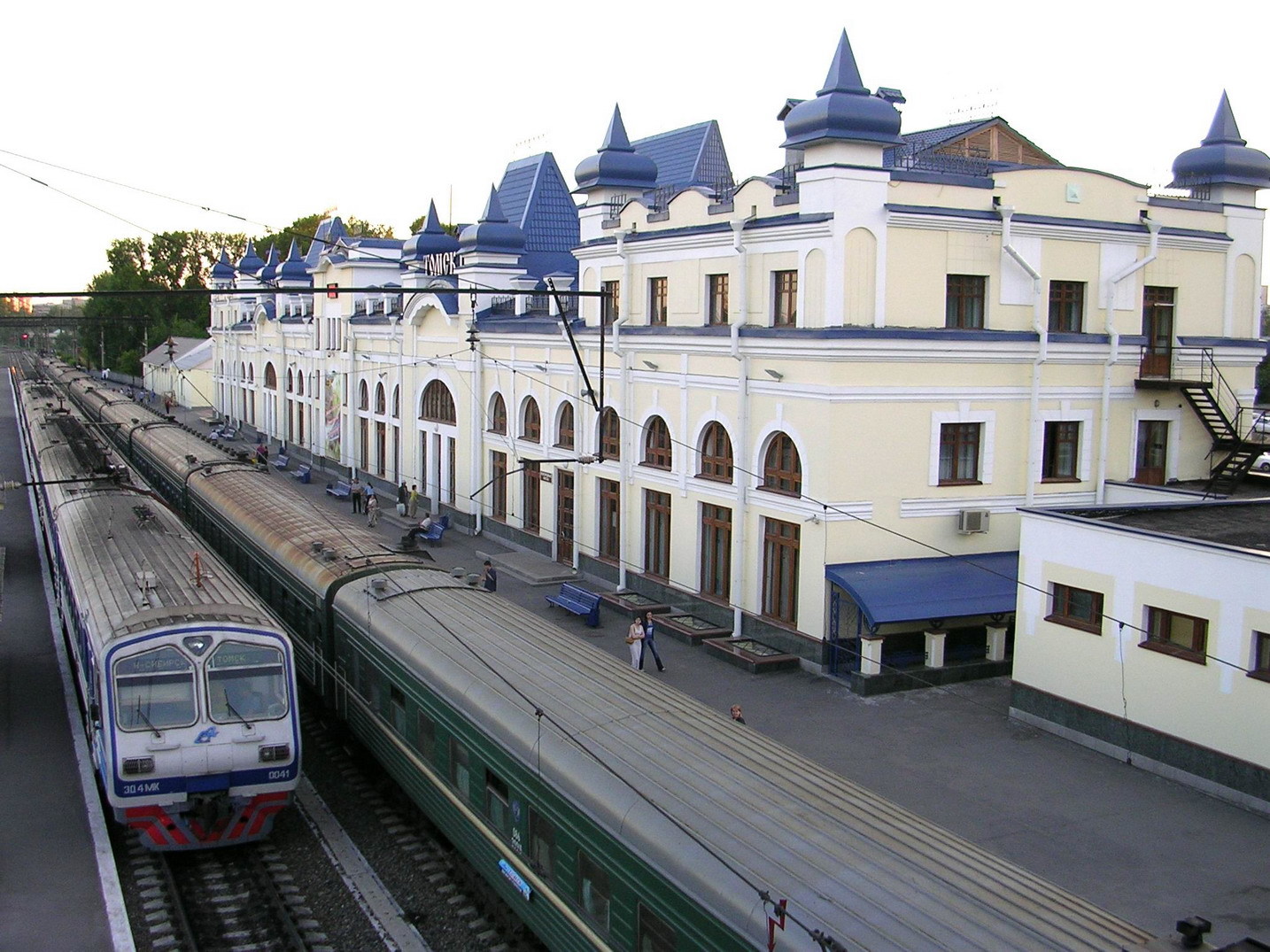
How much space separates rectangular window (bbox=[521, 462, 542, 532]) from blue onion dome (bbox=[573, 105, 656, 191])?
7.87m

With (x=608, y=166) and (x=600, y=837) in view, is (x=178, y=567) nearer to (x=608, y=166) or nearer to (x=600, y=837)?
(x=600, y=837)

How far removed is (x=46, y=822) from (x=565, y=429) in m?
16.7

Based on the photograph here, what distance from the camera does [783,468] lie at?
21.9m

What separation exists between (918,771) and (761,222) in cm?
1065

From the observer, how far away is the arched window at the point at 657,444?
996 inches

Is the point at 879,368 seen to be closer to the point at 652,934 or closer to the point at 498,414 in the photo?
the point at 652,934

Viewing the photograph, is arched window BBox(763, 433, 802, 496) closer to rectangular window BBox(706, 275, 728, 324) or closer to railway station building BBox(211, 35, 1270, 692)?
railway station building BBox(211, 35, 1270, 692)

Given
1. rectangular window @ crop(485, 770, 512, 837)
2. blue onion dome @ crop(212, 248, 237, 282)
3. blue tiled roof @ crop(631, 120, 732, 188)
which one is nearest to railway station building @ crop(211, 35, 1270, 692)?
blue tiled roof @ crop(631, 120, 732, 188)

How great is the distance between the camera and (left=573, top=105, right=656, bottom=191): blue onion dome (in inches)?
1061

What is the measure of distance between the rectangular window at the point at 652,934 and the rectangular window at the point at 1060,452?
16.7 m

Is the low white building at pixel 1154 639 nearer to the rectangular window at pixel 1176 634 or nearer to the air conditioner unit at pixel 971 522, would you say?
the rectangular window at pixel 1176 634

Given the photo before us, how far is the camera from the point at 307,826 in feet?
47.1

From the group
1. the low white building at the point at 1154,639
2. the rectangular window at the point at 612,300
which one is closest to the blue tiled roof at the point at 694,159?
the rectangular window at the point at 612,300

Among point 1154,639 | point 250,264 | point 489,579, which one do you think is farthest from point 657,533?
point 250,264
